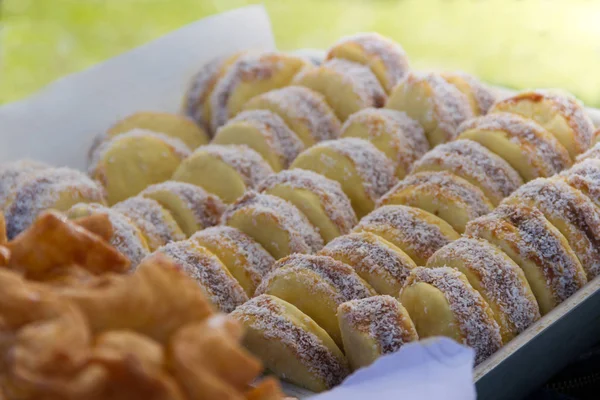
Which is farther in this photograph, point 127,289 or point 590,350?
point 590,350

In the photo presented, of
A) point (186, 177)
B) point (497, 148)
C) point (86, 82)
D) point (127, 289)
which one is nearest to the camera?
point (127, 289)

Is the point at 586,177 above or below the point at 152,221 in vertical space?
above

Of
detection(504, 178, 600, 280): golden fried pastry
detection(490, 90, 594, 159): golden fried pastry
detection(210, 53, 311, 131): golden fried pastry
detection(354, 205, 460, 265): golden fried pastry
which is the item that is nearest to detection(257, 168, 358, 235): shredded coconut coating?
detection(354, 205, 460, 265): golden fried pastry

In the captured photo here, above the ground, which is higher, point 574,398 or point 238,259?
point 238,259

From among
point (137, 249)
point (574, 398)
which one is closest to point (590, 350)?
point (574, 398)

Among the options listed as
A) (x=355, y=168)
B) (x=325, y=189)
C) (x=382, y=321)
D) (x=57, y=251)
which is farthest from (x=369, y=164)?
(x=57, y=251)

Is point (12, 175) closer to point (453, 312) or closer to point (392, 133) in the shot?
point (392, 133)

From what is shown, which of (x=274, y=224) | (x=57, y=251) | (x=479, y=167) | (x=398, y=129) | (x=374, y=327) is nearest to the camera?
(x=57, y=251)

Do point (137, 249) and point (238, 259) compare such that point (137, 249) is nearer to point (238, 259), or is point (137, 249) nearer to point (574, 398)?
point (238, 259)
